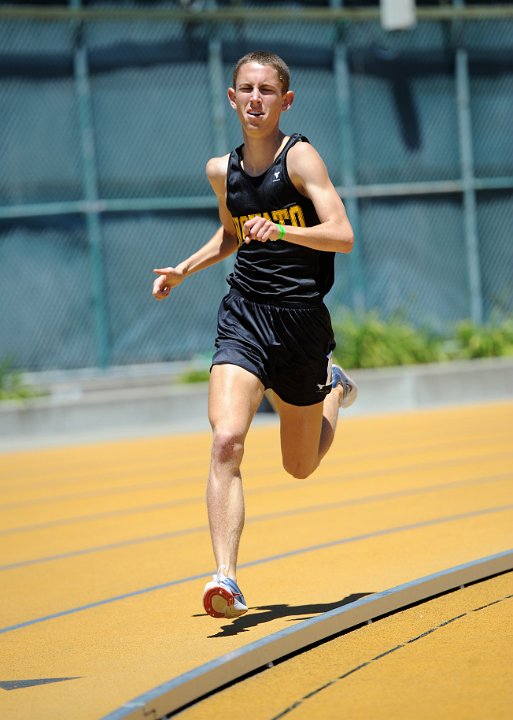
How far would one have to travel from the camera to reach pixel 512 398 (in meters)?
18.0

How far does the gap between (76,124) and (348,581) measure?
Result: 51.6 ft

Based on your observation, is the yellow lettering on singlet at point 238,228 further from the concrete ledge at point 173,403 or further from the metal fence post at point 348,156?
the metal fence post at point 348,156

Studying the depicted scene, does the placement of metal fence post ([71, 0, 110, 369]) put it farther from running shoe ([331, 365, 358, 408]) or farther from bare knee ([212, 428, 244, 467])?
bare knee ([212, 428, 244, 467])

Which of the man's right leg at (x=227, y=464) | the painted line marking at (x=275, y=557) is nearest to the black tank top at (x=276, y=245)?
the man's right leg at (x=227, y=464)

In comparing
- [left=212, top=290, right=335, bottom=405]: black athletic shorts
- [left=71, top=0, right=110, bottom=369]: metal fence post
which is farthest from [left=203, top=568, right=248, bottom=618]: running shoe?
[left=71, top=0, right=110, bottom=369]: metal fence post

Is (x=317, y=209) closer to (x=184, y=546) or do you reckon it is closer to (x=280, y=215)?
(x=280, y=215)

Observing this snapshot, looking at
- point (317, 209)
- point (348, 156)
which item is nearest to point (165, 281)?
point (317, 209)

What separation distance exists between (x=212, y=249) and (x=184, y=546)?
2.30 m

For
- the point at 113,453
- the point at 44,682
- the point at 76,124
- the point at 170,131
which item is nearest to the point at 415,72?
the point at 170,131

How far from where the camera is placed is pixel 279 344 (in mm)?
5746

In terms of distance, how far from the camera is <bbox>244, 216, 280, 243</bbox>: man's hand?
5172 millimetres

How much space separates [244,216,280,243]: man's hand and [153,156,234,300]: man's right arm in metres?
0.70

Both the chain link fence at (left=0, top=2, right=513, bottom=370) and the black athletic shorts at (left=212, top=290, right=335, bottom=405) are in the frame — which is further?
the chain link fence at (left=0, top=2, right=513, bottom=370)

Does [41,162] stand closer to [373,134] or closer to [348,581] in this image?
[373,134]
